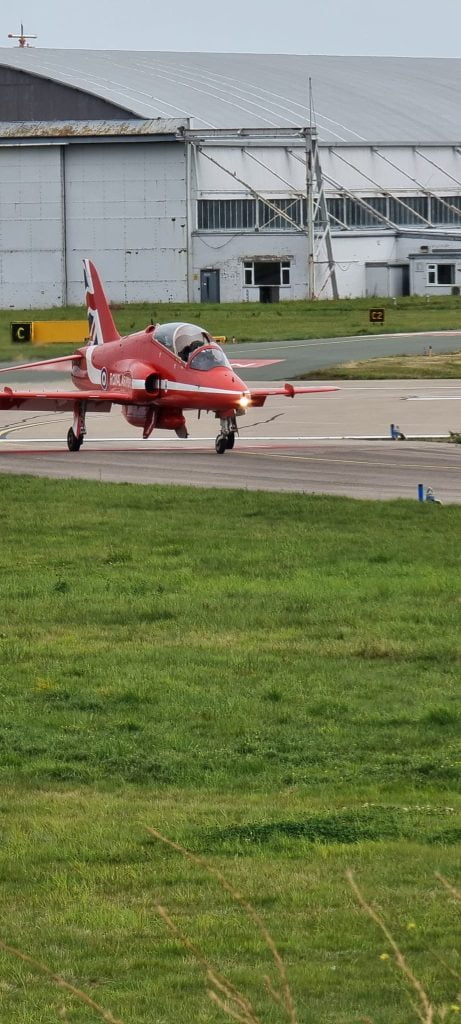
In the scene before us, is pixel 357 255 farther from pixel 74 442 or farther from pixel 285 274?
pixel 74 442

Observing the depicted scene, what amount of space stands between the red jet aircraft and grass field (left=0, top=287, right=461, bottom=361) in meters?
30.4

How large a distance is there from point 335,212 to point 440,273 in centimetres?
855

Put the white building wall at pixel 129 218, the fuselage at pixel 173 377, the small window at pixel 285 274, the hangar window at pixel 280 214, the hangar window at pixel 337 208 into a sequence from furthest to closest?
the hangar window at pixel 337 208 < the hangar window at pixel 280 214 < the small window at pixel 285 274 < the white building wall at pixel 129 218 < the fuselage at pixel 173 377

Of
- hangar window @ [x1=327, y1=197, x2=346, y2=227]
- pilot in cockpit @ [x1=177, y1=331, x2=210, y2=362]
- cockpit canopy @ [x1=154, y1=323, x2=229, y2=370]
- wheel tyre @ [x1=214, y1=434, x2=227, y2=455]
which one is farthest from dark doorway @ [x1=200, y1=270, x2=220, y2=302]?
pilot in cockpit @ [x1=177, y1=331, x2=210, y2=362]

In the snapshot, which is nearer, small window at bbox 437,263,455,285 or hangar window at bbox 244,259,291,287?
hangar window at bbox 244,259,291,287

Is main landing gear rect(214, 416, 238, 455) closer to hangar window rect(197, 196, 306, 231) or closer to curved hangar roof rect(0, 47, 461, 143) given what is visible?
hangar window rect(197, 196, 306, 231)

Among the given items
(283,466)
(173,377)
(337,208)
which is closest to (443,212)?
(337,208)

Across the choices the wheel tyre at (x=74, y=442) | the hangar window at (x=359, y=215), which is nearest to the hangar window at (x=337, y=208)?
the hangar window at (x=359, y=215)

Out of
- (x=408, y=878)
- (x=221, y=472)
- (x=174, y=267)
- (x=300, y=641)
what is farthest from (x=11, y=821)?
(x=174, y=267)

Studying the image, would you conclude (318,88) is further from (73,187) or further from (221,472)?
(221,472)

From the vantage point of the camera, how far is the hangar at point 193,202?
99688 mm

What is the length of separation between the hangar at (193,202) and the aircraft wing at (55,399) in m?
64.6

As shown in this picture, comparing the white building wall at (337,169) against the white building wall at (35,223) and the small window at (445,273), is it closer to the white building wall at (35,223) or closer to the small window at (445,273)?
the small window at (445,273)

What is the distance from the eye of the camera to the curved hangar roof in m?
106
